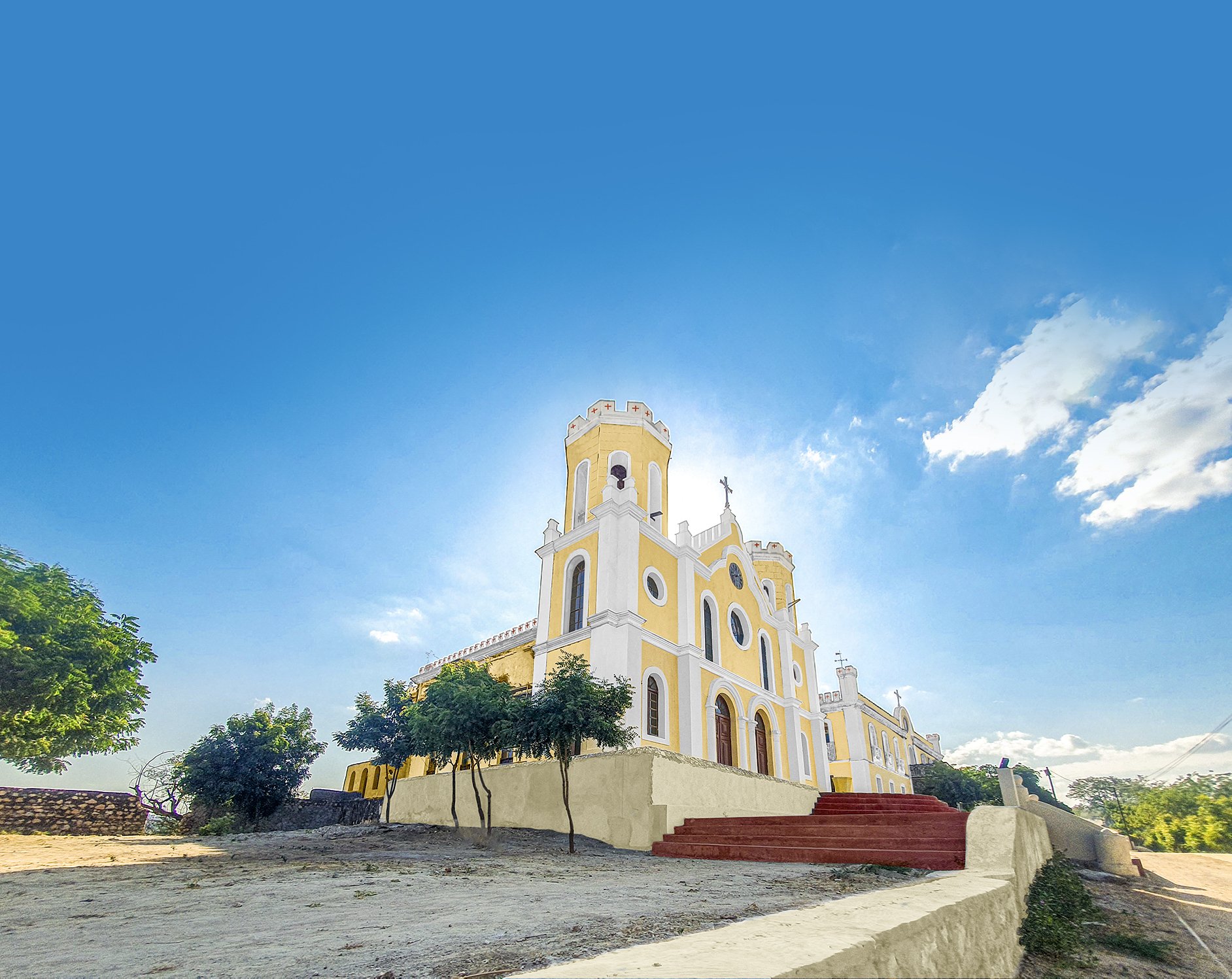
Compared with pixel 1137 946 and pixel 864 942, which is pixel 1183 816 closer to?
pixel 1137 946

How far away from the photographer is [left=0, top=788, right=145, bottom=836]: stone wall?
15211 millimetres

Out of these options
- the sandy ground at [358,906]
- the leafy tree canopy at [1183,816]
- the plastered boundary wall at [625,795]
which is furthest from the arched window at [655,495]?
the leafy tree canopy at [1183,816]

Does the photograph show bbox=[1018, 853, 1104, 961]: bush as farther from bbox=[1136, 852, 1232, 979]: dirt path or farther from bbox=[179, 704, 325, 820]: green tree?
bbox=[179, 704, 325, 820]: green tree

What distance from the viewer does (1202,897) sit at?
12578 millimetres

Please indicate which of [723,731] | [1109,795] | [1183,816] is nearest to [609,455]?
[723,731]

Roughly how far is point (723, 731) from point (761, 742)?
2.72m

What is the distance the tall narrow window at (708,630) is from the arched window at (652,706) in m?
3.08

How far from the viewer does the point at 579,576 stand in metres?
18.8

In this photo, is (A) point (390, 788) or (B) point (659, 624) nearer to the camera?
(B) point (659, 624)

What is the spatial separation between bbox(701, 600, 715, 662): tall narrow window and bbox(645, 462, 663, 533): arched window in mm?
2972

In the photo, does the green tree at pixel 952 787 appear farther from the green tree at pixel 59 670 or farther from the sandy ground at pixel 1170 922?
the green tree at pixel 59 670

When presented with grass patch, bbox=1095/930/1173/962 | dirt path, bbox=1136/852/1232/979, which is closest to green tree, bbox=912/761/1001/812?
dirt path, bbox=1136/852/1232/979

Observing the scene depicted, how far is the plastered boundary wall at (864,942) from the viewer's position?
192 centimetres

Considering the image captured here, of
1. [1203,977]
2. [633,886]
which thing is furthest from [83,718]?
[1203,977]
